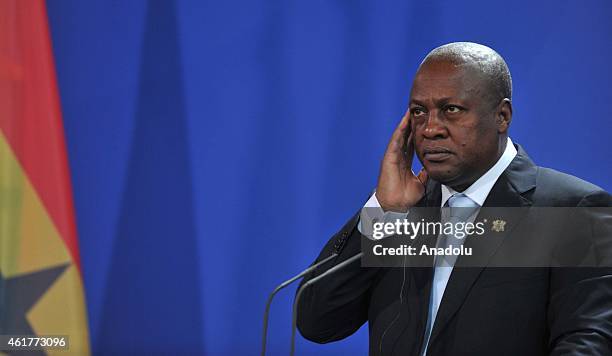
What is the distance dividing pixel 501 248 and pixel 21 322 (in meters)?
1.63

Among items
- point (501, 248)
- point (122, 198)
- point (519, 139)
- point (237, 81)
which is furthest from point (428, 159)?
point (122, 198)

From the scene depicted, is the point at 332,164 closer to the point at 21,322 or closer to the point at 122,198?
the point at 122,198

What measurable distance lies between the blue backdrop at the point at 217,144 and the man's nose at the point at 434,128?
3.45 ft

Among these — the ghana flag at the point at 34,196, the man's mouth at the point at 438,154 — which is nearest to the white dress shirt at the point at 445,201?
the man's mouth at the point at 438,154

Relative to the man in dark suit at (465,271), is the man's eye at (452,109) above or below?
above

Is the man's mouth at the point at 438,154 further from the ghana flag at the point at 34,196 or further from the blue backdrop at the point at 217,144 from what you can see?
the ghana flag at the point at 34,196

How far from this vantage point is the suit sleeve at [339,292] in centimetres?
186

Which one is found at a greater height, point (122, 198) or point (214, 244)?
point (122, 198)

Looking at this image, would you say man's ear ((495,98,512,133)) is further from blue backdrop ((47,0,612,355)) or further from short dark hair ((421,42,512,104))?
blue backdrop ((47,0,612,355))

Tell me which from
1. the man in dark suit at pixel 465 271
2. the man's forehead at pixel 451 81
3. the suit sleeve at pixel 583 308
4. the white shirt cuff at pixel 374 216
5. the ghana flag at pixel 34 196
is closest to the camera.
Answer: the suit sleeve at pixel 583 308

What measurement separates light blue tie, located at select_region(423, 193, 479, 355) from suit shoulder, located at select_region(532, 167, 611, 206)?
0.14 m

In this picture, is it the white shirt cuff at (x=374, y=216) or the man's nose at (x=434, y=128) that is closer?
the man's nose at (x=434, y=128)

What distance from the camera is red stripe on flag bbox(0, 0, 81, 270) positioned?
263 centimetres

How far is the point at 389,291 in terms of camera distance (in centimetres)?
183
